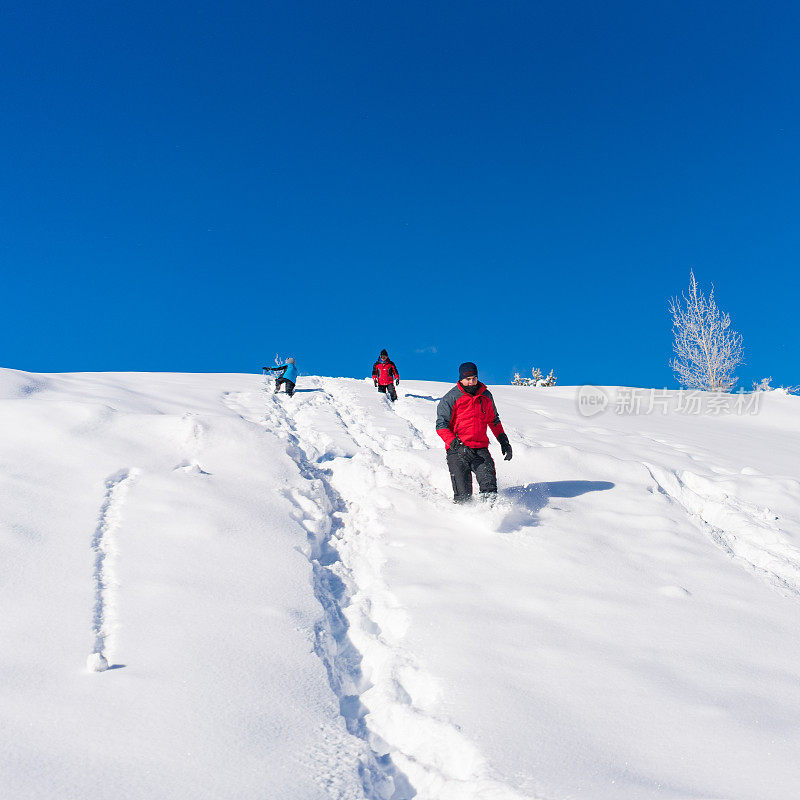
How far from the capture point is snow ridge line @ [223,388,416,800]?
8.90 feet

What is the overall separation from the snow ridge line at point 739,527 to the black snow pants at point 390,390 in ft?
26.0

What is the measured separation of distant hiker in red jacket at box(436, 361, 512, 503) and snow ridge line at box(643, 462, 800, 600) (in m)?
2.61

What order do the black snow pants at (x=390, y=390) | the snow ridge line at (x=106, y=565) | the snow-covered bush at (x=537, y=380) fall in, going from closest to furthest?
1. the snow ridge line at (x=106, y=565)
2. the black snow pants at (x=390, y=390)
3. the snow-covered bush at (x=537, y=380)

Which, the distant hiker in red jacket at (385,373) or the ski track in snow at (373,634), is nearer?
the ski track in snow at (373,634)

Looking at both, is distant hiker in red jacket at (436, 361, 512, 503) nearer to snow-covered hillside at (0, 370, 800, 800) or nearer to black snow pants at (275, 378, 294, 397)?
snow-covered hillside at (0, 370, 800, 800)

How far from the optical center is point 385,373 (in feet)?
51.3

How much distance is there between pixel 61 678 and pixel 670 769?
10.1ft

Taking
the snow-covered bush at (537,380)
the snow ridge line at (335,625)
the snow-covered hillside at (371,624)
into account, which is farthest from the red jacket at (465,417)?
the snow-covered bush at (537,380)

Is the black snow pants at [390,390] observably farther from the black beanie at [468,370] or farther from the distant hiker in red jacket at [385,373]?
the black beanie at [468,370]

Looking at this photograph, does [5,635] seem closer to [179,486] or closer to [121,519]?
[121,519]

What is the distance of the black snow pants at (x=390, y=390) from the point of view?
15.3m

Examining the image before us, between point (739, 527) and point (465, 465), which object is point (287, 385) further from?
point (739, 527)

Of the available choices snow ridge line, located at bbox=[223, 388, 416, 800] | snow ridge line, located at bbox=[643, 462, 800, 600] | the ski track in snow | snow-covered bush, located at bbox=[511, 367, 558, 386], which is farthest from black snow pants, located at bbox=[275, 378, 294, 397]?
snow-covered bush, located at bbox=[511, 367, 558, 386]

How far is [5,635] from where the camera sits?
10.9ft
